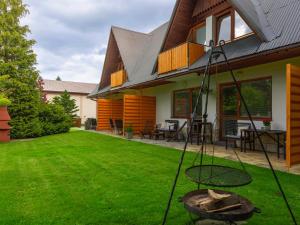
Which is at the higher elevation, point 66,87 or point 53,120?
point 66,87

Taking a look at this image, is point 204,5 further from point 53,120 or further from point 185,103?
point 53,120

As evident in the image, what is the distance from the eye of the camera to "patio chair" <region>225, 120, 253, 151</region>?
8203 millimetres

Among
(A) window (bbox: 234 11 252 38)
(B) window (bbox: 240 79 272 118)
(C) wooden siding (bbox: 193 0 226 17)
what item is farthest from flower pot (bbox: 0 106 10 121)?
(A) window (bbox: 234 11 252 38)

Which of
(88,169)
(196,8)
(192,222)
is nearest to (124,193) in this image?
(192,222)

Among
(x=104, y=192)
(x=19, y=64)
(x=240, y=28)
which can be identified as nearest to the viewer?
(x=104, y=192)

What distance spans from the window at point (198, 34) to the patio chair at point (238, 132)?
12.7 feet

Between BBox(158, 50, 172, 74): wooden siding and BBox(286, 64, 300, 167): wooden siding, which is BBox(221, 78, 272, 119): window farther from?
BBox(158, 50, 172, 74): wooden siding

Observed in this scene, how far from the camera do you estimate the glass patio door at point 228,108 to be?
31.1 feet

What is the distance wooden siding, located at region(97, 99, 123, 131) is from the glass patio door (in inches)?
411

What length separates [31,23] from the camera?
18.4 meters

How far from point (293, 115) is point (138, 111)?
29.7ft

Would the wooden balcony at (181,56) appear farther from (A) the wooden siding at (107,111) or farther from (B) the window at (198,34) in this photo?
(A) the wooden siding at (107,111)

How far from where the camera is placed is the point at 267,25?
27.0 ft

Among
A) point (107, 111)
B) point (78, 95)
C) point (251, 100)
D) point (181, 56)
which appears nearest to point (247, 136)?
point (251, 100)
